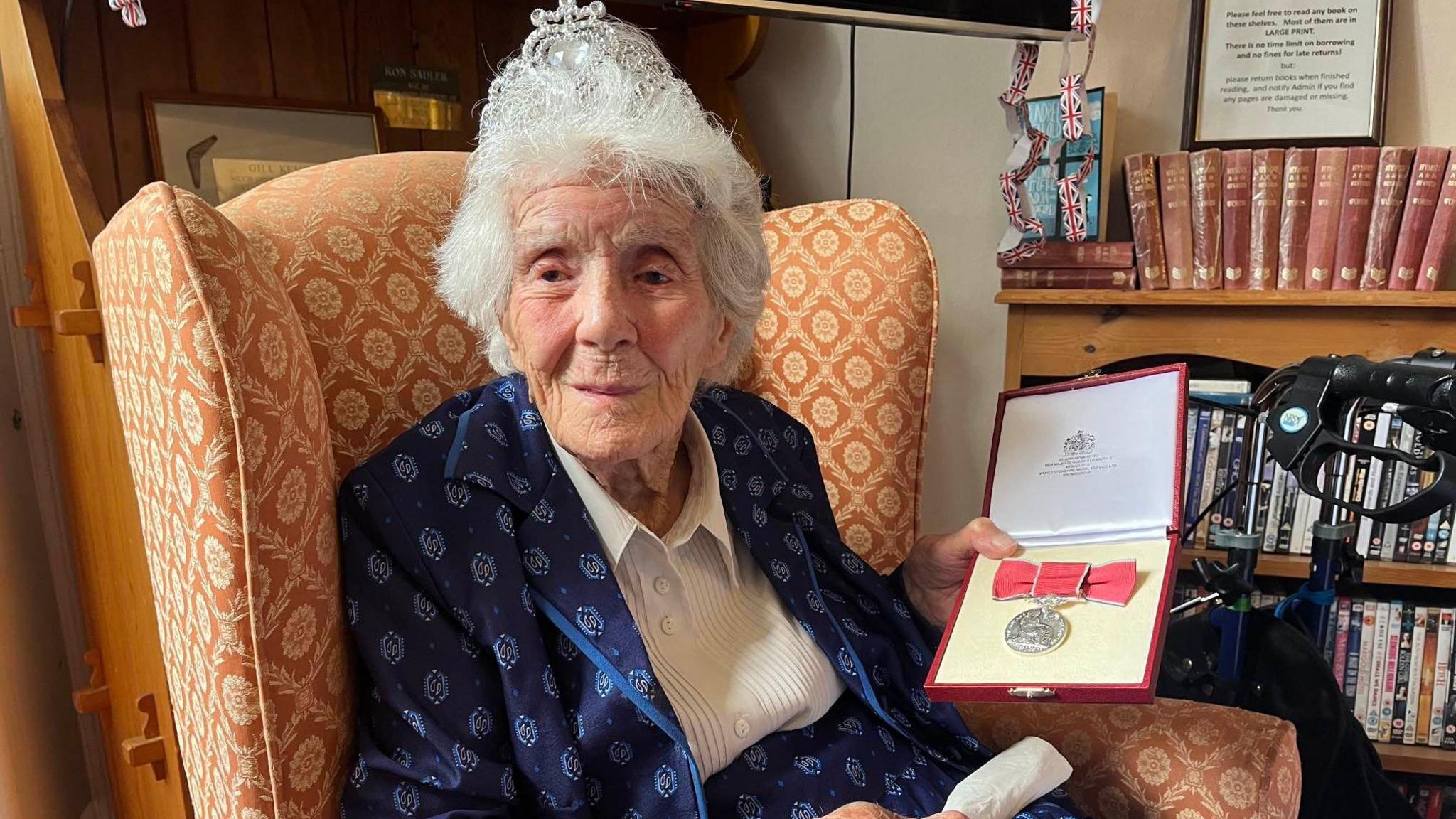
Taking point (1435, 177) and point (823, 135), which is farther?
point (823, 135)

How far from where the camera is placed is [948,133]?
80.4 inches

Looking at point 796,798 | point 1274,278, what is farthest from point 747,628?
point 1274,278

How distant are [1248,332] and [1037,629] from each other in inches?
37.0

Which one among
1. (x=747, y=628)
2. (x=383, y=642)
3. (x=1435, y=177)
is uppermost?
(x=1435, y=177)

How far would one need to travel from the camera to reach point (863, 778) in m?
1.01

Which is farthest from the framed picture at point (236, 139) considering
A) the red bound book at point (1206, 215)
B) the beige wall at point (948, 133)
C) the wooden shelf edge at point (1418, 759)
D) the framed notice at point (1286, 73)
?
the wooden shelf edge at point (1418, 759)

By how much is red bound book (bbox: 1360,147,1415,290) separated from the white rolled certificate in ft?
3.24

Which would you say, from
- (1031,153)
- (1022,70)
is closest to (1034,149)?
(1031,153)

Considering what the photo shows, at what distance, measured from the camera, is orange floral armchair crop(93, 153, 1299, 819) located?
0.72m

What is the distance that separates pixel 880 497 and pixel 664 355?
557mm

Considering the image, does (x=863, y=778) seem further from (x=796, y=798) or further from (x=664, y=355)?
(x=664, y=355)

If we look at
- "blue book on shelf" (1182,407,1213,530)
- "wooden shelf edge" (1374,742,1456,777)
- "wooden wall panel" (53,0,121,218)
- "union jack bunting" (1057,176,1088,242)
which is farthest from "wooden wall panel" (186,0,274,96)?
"wooden shelf edge" (1374,742,1456,777)

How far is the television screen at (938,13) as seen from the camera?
1.32m

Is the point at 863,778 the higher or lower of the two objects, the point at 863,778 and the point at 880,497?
the lower
